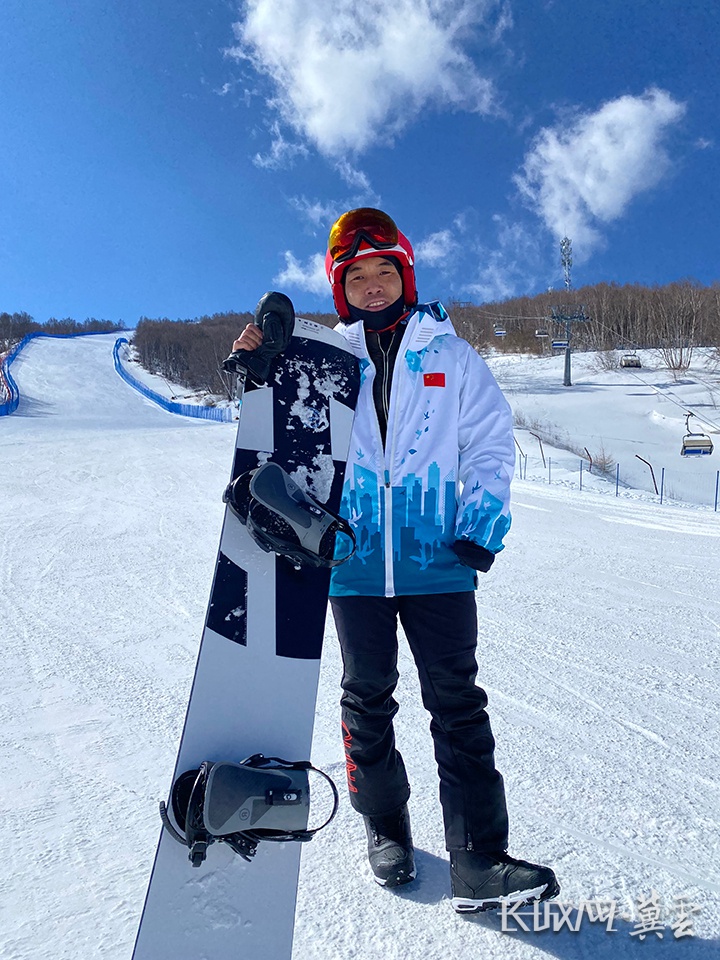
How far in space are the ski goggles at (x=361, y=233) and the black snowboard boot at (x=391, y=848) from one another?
1.50 m

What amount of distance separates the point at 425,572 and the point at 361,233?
95cm

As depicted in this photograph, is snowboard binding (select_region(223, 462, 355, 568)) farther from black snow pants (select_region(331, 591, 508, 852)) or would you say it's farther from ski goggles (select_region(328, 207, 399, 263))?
ski goggles (select_region(328, 207, 399, 263))

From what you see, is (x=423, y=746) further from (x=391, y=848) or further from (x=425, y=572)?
(x=425, y=572)

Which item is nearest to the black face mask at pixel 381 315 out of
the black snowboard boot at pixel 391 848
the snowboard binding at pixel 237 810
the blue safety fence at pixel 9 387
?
the snowboard binding at pixel 237 810

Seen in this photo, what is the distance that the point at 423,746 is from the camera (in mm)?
2133

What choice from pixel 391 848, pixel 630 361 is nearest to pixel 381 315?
pixel 391 848

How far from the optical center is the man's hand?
1.63 metres

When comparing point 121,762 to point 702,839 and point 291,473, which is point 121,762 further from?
point 702,839

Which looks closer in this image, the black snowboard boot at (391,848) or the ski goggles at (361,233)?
the black snowboard boot at (391,848)

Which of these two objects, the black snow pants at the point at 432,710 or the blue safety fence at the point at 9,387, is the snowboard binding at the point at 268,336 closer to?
the black snow pants at the point at 432,710

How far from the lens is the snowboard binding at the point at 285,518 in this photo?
139 cm

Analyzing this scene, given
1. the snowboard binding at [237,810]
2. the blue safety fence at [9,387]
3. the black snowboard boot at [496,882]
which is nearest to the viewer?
the snowboard binding at [237,810]

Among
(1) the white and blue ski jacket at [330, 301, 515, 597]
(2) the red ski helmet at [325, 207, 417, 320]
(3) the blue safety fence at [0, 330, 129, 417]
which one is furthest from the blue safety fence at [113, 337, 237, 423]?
(1) the white and blue ski jacket at [330, 301, 515, 597]

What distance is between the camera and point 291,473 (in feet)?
5.46
